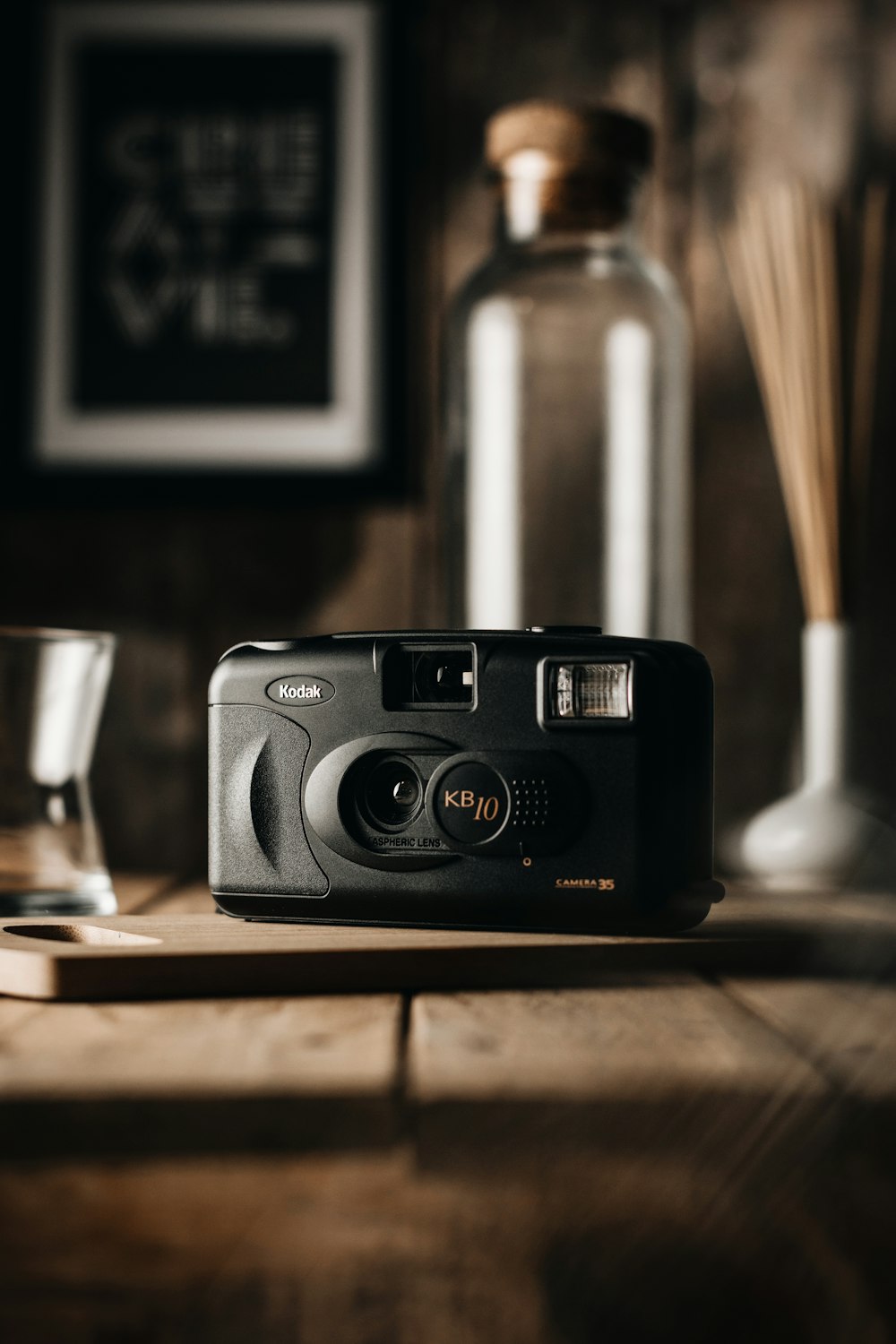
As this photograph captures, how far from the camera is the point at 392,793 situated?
57cm

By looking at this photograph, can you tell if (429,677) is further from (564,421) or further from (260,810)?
(564,421)

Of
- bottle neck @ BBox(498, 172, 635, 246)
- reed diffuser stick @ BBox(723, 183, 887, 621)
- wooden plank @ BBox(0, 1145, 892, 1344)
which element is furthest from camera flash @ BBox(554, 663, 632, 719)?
bottle neck @ BBox(498, 172, 635, 246)

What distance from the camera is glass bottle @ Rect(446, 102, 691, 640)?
0.88 m

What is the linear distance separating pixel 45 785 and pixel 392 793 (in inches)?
8.1

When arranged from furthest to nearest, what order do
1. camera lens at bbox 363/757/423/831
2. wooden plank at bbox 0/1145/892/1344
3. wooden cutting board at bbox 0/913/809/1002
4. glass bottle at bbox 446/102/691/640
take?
glass bottle at bbox 446/102/691/640, camera lens at bbox 363/757/423/831, wooden cutting board at bbox 0/913/809/1002, wooden plank at bbox 0/1145/892/1344

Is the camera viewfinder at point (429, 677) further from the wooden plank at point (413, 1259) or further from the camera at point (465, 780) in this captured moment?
the wooden plank at point (413, 1259)

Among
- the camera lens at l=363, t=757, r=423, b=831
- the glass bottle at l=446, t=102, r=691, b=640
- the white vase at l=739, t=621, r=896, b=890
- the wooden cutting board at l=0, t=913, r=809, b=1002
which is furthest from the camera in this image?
the glass bottle at l=446, t=102, r=691, b=640

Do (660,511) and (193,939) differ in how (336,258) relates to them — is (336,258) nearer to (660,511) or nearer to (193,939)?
(660,511)

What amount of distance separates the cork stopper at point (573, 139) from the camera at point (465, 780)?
42 cm

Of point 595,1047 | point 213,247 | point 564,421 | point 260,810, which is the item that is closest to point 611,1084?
point 595,1047

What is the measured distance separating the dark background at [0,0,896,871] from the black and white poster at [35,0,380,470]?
0.04m

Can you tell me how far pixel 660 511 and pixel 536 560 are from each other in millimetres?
96

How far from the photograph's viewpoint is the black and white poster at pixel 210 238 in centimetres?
96

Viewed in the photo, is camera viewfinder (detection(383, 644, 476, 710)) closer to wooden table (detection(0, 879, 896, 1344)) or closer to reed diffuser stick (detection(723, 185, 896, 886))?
wooden table (detection(0, 879, 896, 1344))
